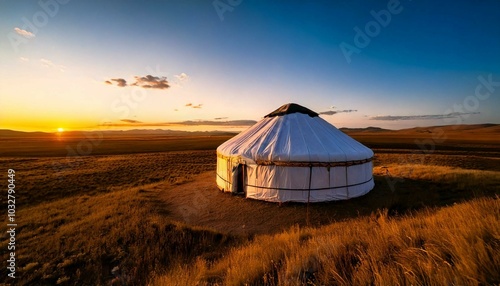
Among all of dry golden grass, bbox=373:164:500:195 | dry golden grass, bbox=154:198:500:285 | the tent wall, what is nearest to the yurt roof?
the tent wall

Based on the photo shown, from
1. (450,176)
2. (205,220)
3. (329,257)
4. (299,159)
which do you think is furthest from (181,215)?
(450,176)

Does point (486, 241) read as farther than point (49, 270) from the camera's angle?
No

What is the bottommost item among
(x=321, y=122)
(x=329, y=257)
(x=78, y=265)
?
(x=78, y=265)

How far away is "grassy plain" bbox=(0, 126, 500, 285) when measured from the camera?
2291 mm

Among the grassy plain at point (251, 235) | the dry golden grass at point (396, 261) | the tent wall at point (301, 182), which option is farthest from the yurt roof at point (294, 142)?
the dry golden grass at point (396, 261)

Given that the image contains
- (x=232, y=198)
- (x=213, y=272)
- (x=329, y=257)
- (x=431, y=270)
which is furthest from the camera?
(x=232, y=198)

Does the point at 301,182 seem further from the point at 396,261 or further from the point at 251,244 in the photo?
the point at 396,261

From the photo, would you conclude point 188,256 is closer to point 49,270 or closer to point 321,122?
point 49,270

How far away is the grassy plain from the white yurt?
1.90 feet

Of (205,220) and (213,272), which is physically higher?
(213,272)

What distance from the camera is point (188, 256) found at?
535 centimetres

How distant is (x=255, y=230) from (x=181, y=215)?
288 centimetres

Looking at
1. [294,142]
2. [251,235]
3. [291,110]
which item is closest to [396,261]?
[251,235]

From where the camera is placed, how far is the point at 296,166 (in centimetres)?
915
